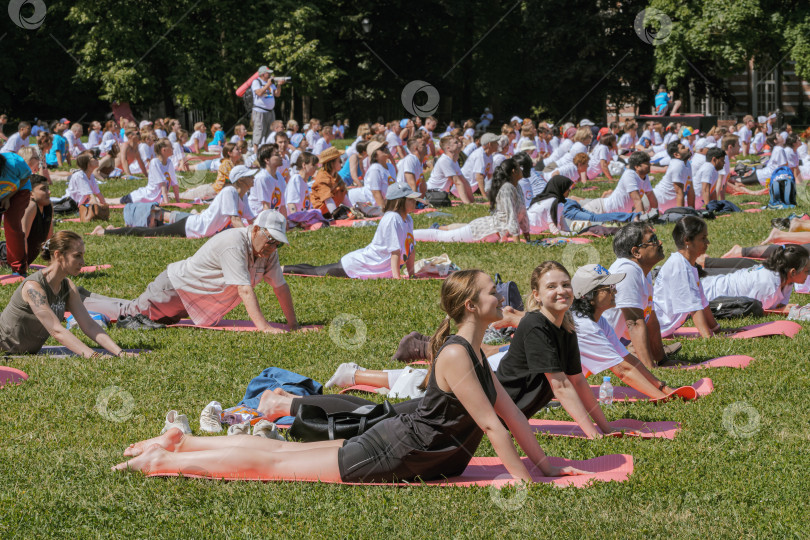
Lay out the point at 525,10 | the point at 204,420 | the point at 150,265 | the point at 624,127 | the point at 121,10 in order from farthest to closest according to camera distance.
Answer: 1. the point at 525,10
2. the point at 121,10
3. the point at 624,127
4. the point at 150,265
5. the point at 204,420

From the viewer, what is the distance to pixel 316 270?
12.2 meters

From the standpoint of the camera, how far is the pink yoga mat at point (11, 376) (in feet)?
23.8

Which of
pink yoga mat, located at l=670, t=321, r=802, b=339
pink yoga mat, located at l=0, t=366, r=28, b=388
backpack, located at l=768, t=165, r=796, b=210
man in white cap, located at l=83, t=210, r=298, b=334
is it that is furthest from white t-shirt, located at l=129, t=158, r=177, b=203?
pink yoga mat, located at l=670, t=321, r=802, b=339

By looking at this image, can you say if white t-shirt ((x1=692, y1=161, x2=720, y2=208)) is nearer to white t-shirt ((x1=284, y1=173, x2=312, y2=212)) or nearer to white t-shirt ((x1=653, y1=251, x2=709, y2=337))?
white t-shirt ((x1=284, y1=173, x2=312, y2=212))

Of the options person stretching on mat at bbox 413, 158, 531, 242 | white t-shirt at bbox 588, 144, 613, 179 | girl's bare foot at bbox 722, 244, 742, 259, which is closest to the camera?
girl's bare foot at bbox 722, 244, 742, 259

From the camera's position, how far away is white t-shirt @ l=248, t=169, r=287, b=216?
A: 15016 millimetres

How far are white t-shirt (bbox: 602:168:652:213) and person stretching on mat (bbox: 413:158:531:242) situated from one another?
228 centimetres

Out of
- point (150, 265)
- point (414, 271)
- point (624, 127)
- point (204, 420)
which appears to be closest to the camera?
point (204, 420)

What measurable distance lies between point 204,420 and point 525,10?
38381mm

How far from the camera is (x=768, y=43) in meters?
37.5

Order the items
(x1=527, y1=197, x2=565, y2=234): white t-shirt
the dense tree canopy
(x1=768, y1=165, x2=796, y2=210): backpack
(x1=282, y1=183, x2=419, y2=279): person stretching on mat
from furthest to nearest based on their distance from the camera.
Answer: the dense tree canopy, (x1=768, y1=165, x2=796, y2=210): backpack, (x1=527, y1=197, x2=565, y2=234): white t-shirt, (x1=282, y1=183, x2=419, y2=279): person stretching on mat

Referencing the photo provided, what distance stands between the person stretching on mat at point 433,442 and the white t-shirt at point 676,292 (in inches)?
146

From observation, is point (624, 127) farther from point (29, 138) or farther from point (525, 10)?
point (29, 138)

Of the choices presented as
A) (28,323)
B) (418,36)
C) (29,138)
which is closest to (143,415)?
(28,323)
